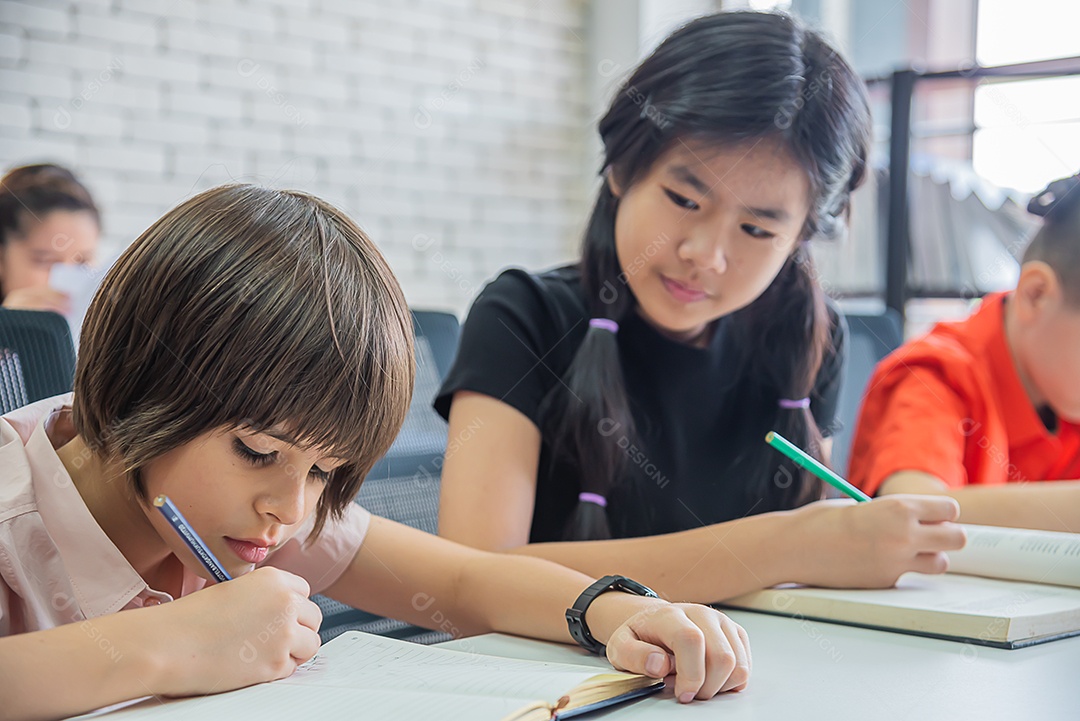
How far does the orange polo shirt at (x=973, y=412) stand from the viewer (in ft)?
4.52

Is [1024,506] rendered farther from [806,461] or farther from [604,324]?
[604,324]

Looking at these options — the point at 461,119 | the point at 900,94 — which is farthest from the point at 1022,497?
the point at 461,119

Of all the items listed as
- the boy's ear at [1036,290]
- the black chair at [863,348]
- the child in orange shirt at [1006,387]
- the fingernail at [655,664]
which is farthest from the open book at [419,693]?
the black chair at [863,348]

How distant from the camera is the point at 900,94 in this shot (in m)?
2.27

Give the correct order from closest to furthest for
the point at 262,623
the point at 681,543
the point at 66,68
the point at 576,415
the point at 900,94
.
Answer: the point at 262,623, the point at 681,543, the point at 576,415, the point at 900,94, the point at 66,68

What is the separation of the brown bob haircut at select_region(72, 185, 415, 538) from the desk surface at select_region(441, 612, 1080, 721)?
23 cm

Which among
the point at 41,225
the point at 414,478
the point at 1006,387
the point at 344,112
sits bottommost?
the point at 414,478

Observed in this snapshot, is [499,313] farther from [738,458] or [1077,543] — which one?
[1077,543]

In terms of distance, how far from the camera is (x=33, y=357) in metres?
0.96

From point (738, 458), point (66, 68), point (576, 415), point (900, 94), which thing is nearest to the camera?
point (576, 415)

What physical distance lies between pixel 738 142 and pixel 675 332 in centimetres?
27

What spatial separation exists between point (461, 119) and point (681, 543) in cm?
286

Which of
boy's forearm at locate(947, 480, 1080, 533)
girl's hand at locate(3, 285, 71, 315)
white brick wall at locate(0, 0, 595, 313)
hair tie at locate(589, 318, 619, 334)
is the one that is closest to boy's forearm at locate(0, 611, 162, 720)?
hair tie at locate(589, 318, 619, 334)

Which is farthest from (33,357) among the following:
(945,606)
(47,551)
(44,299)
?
(945,606)
